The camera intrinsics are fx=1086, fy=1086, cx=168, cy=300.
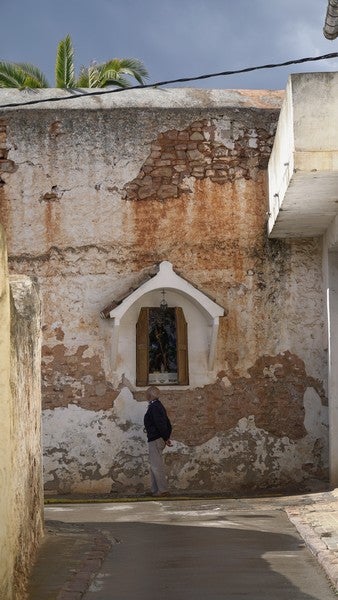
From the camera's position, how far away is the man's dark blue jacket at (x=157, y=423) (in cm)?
1520

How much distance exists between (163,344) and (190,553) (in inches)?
276

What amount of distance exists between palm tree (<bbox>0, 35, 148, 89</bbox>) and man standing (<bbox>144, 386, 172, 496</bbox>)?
1264 cm

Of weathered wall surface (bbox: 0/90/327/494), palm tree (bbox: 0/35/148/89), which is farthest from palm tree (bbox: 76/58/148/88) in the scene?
weathered wall surface (bbox: 0/90/327/494)

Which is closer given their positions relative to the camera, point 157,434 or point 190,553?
point 190,553

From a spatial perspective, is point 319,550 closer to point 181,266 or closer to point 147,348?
point 147,348

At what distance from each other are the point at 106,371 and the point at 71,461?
1.41m

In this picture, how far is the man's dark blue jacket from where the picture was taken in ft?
49.9

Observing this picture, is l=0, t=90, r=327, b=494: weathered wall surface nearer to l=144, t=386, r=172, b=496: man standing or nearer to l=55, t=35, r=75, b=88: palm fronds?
l=144, t=386, r=172, b=496: man standing

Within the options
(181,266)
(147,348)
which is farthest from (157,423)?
(181,266)

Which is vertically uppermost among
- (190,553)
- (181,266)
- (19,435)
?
(181,266)

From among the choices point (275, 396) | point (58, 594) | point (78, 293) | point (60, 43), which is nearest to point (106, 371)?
point (78, 293)

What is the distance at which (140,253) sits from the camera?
1623 cm

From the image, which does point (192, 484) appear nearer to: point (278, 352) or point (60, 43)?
point (278, 352)

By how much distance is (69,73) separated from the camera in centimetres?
2617
